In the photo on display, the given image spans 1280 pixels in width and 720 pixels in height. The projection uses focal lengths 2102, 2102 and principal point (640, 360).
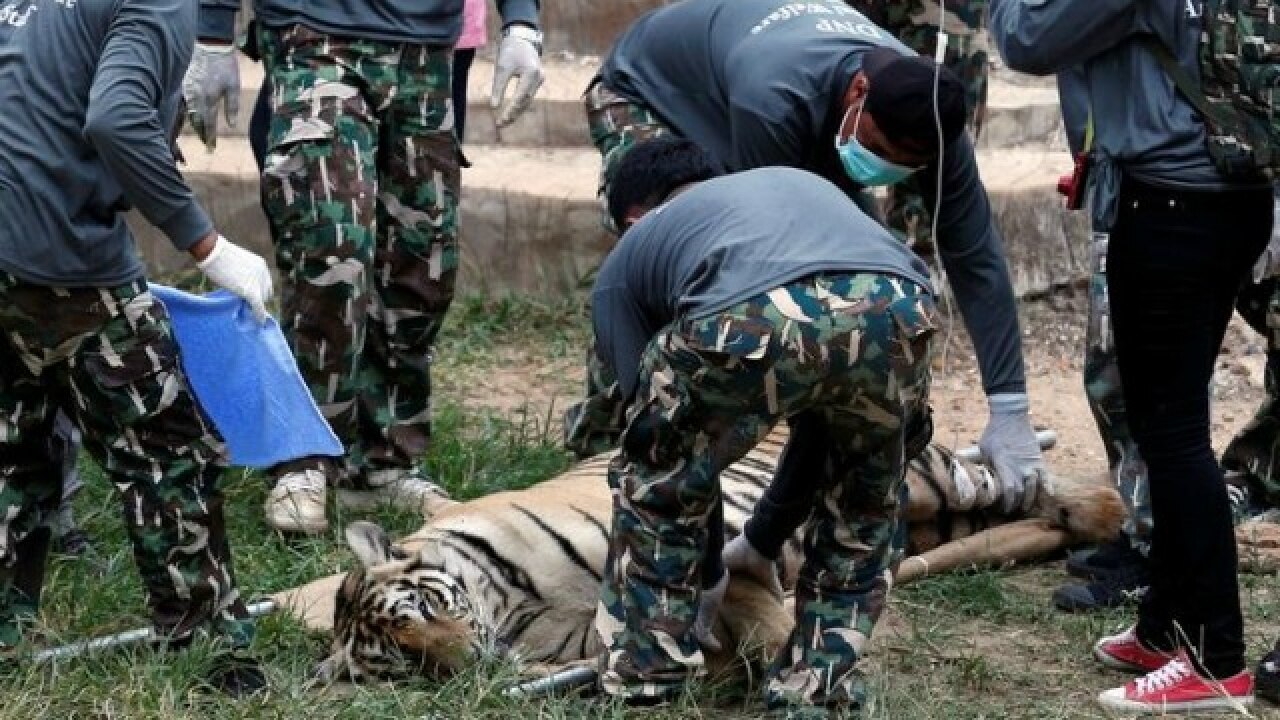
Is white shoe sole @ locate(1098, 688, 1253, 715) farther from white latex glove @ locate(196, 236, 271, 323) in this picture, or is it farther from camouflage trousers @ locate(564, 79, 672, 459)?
white latex glove @ locate(196, 236, 271, 323)

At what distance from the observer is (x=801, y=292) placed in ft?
13.1

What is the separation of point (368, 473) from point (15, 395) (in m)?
1.60

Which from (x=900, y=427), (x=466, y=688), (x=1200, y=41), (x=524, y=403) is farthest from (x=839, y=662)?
(x=524, y=403)

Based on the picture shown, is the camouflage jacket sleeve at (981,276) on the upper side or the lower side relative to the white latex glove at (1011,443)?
upper

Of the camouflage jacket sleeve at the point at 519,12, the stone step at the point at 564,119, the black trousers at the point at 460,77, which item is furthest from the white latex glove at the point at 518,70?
the stone step at the point at 564,119

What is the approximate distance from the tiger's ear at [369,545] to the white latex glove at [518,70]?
169 cm

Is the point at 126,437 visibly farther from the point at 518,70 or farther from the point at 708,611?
the point at 518,70

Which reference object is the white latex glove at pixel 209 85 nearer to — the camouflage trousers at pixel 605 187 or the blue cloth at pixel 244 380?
the camouflage trousers at pixel 605 187

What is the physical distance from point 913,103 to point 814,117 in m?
0.37

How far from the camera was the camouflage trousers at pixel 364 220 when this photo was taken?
5527 mm

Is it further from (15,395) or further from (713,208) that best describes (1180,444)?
(15,395)

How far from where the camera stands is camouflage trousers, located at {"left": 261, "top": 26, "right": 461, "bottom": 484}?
5.53 m

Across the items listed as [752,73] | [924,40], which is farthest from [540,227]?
[752,73]

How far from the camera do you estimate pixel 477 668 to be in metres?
4.57
